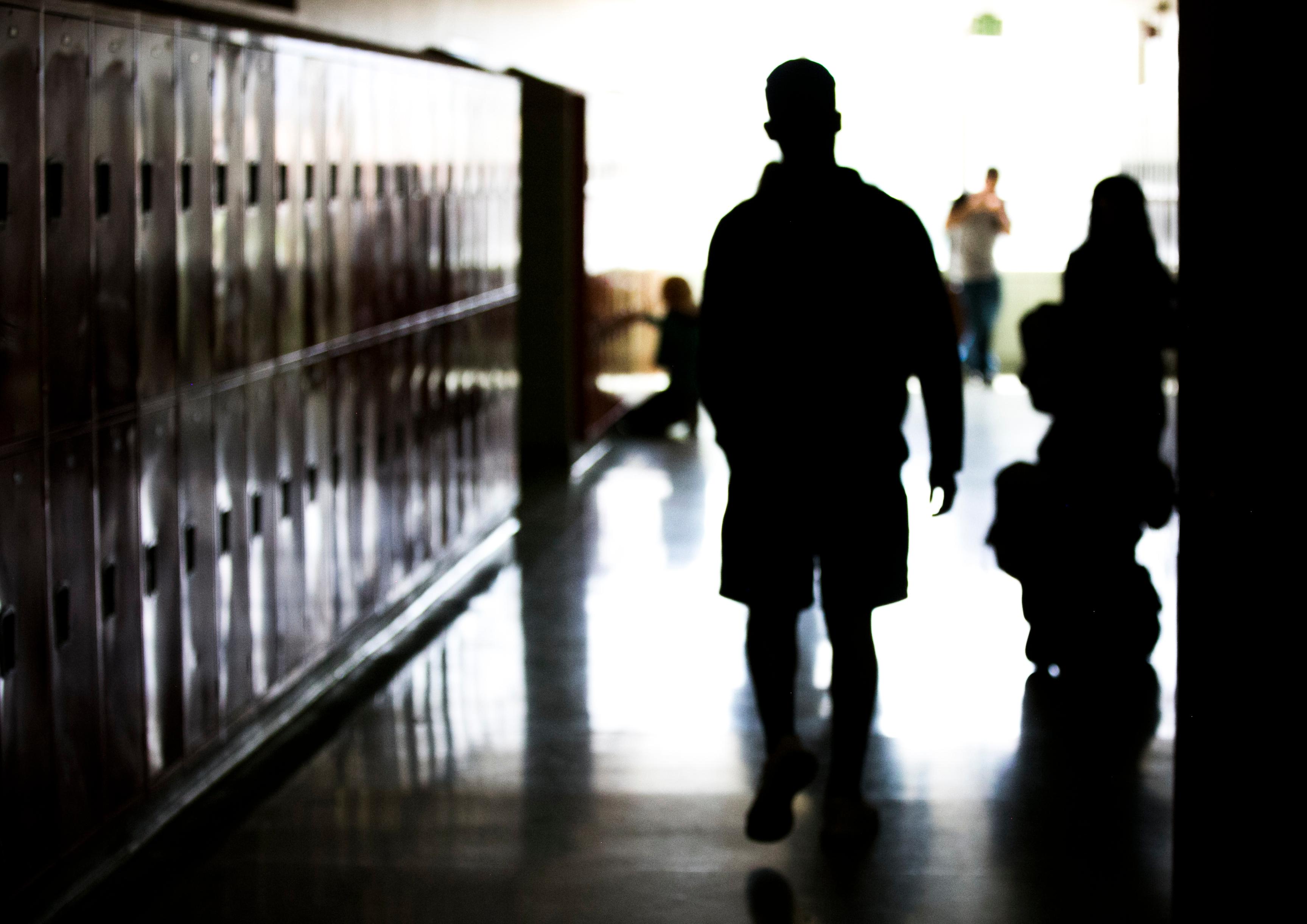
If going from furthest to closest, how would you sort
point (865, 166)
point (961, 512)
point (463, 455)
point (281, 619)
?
point (865, 166) < point (961, 512) < point (463, 455) < point (281, 619)

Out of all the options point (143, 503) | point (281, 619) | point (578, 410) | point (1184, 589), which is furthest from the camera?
point (578, 410)

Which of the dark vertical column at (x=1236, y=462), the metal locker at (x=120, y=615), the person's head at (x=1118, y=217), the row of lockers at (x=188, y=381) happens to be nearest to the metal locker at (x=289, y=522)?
the row of lockers at (x=188, y=381)

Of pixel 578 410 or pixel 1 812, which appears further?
pixel 578 410

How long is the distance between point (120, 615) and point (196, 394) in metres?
0.65

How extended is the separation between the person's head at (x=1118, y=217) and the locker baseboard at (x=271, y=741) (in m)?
2.20

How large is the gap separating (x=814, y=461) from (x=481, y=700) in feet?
5.85

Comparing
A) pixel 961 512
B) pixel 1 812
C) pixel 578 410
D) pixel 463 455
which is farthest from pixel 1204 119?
pixel 578 410

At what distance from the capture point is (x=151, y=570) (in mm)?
3783

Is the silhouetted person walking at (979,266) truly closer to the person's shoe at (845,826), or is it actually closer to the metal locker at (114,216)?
the person's shoe at (845,826)

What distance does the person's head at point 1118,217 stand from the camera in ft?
10.3

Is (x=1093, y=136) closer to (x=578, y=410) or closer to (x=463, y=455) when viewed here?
(x=578, y=410)

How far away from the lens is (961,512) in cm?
762

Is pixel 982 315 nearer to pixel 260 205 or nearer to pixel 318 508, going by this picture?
pixel 318 508

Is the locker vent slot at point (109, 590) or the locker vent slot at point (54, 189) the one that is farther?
the locker vent slot at point (109, 590)
